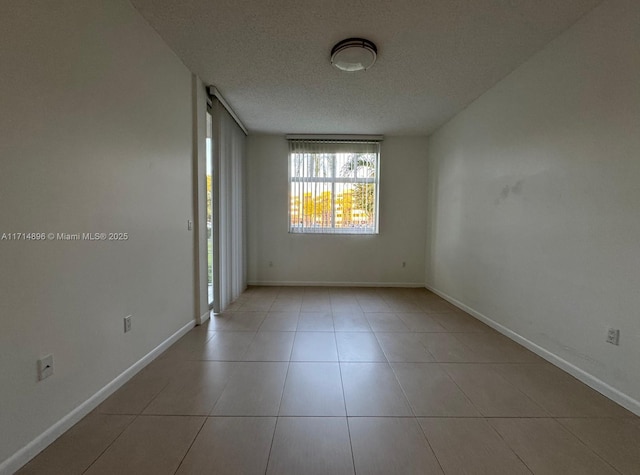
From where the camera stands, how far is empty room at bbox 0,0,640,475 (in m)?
1.29

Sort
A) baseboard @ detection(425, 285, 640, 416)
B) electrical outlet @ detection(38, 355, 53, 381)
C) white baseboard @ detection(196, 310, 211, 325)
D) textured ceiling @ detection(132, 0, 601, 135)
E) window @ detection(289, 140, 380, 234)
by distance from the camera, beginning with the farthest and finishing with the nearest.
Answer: window @ detection(289, 140, 380, 234) < white baseboard @ detection(196, 310, 211, 325) < textured ceiling @ detection(132, 0, 601, 135) < baseboard @ detection(425, 285, 640, 416) < electrical outlet @ detection(38, 355, 53, 381)

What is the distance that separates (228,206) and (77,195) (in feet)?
7.25

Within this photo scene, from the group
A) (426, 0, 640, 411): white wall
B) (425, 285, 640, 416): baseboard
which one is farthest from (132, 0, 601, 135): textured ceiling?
(425, 285, 640, 416): baseboard

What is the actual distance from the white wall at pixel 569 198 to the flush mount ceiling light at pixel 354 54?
4.87ft

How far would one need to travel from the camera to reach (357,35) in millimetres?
2238

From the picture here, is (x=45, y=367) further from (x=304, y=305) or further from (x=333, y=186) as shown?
(x=333, y=186)

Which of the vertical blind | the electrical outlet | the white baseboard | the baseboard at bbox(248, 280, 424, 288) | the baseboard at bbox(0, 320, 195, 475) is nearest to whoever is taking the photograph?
the baseboard at bbox(0, 320, 195, 475)

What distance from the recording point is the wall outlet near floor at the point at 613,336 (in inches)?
68.9

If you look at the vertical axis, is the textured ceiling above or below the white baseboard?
above

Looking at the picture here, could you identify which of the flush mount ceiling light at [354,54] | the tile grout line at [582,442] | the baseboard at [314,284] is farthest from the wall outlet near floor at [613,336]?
the baseboard at [314,284]

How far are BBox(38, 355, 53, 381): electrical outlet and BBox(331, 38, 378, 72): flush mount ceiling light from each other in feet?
9.41

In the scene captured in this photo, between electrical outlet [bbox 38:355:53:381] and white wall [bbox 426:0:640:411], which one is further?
white wall [bbox 426:0:640:411]

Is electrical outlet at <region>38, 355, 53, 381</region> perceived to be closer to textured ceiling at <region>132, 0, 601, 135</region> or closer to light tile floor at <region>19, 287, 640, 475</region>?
light tile floor at <region>19, 287, 640, 475</region>

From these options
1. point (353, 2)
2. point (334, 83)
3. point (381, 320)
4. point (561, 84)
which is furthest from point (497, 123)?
point (381, 320)
